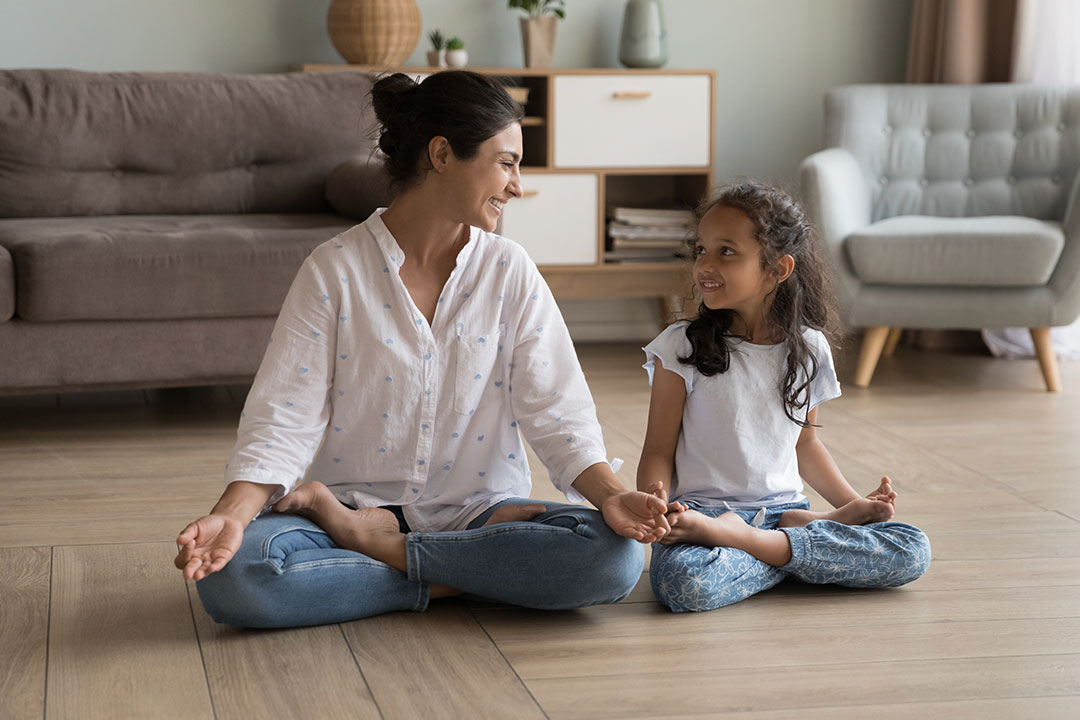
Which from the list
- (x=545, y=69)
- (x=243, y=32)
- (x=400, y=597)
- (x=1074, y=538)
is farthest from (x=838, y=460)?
(x=243, y=32)

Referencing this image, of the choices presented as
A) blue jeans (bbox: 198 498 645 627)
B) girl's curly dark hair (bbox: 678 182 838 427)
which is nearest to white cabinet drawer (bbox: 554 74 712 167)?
girl's curly dark hair (bbox: 678 182 838 427)

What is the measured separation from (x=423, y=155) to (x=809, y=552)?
0.73 meters

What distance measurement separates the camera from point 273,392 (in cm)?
161

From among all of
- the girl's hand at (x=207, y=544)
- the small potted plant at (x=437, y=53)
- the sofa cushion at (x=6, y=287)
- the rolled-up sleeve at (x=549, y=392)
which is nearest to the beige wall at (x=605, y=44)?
the small potted plant at (x=437, y=53)

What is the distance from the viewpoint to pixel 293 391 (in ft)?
5.31

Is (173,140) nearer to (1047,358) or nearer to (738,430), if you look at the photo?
(738,430)

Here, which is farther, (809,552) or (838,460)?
(838,460)

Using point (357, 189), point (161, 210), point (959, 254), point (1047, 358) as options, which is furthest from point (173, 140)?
point (1047, 358)

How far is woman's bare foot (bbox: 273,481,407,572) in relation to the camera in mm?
1611

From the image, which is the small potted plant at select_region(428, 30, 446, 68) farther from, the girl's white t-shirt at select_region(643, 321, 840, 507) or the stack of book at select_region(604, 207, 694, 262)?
the girl's white t-shirt at select_region(643, 321, 840, 507)

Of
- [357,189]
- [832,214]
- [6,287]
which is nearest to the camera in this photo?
[6,287]

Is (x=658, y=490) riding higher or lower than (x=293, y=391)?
lower

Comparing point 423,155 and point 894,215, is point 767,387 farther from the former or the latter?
point 894,215

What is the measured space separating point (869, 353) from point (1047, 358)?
0.44 meters
